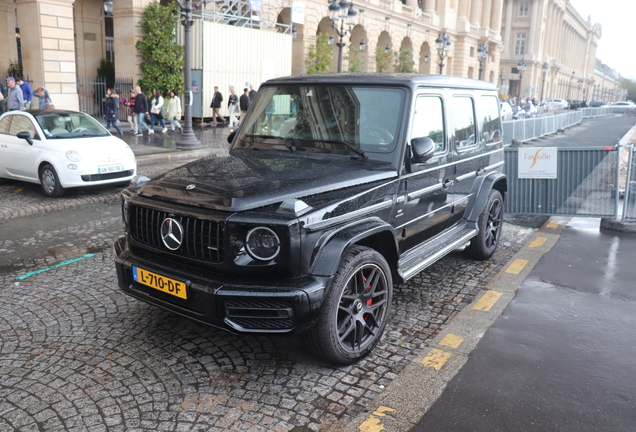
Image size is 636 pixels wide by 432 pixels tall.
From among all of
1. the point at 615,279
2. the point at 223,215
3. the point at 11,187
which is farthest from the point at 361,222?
the point at 11,187

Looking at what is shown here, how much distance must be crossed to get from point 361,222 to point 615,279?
3611 mm

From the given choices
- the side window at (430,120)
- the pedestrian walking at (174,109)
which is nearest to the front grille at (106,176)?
the side window at (430,120)

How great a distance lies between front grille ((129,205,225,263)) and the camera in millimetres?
3473

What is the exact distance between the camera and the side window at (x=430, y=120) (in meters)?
4.63

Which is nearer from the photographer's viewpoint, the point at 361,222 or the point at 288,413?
the point at 288,413

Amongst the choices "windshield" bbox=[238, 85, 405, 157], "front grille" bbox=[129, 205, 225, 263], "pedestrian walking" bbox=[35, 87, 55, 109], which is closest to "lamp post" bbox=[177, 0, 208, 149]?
"pedestrian walking" bbox=[35, 87, 55, 109]

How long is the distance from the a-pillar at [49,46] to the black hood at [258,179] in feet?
59.6

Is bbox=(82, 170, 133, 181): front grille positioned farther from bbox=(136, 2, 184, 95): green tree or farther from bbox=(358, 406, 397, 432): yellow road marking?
bbox=(136, 2, 184, 95): green tree

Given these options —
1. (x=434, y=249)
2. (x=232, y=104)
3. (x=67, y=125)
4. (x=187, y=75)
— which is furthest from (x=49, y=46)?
(x=434, y=249)

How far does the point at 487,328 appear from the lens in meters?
4.61

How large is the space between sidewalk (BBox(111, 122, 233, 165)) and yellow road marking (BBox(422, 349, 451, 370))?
9836 mm

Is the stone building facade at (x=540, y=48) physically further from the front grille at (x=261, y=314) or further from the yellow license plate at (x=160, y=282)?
the front grille at (x=261, y=314)

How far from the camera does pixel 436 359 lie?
402cm

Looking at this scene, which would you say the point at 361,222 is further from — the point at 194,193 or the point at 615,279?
the point at 615,279
